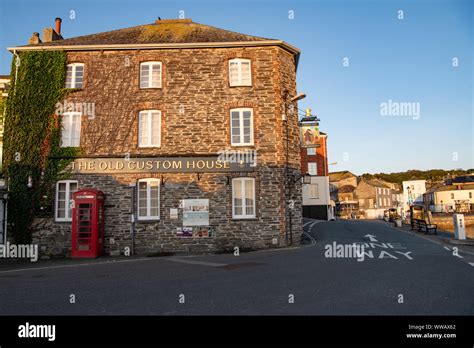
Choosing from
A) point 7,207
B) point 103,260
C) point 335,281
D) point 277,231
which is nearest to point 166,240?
point 103,260

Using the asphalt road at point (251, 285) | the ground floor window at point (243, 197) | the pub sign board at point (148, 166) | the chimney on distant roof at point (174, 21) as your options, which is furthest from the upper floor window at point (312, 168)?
the asphalt road at point (251, 285)

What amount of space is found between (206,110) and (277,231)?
6.95 meters

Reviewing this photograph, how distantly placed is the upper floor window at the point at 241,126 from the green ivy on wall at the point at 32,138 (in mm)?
7833

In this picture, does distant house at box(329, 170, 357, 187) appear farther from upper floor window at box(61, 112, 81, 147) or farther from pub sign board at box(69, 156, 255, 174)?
upper floor window at box(61, 112, 81, 147)

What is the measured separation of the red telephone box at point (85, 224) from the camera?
14312mm

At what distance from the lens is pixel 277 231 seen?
15.6 m

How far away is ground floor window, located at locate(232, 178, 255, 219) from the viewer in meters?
15.9

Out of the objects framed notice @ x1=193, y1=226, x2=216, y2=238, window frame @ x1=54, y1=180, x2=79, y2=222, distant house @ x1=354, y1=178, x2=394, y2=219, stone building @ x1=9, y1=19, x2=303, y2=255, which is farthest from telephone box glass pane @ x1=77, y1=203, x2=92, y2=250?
distant house @ x1=354, y1=178, x2=394, y2=219

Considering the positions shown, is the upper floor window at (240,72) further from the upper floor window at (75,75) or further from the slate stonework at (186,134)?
the upper floor window at (75,75)

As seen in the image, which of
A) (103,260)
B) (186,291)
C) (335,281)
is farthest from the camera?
(103,260)

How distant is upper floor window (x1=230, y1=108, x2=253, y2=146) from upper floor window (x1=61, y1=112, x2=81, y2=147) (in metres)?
7.76

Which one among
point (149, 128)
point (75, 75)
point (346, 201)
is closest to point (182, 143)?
point (149, 128)

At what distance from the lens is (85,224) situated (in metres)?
14.4
